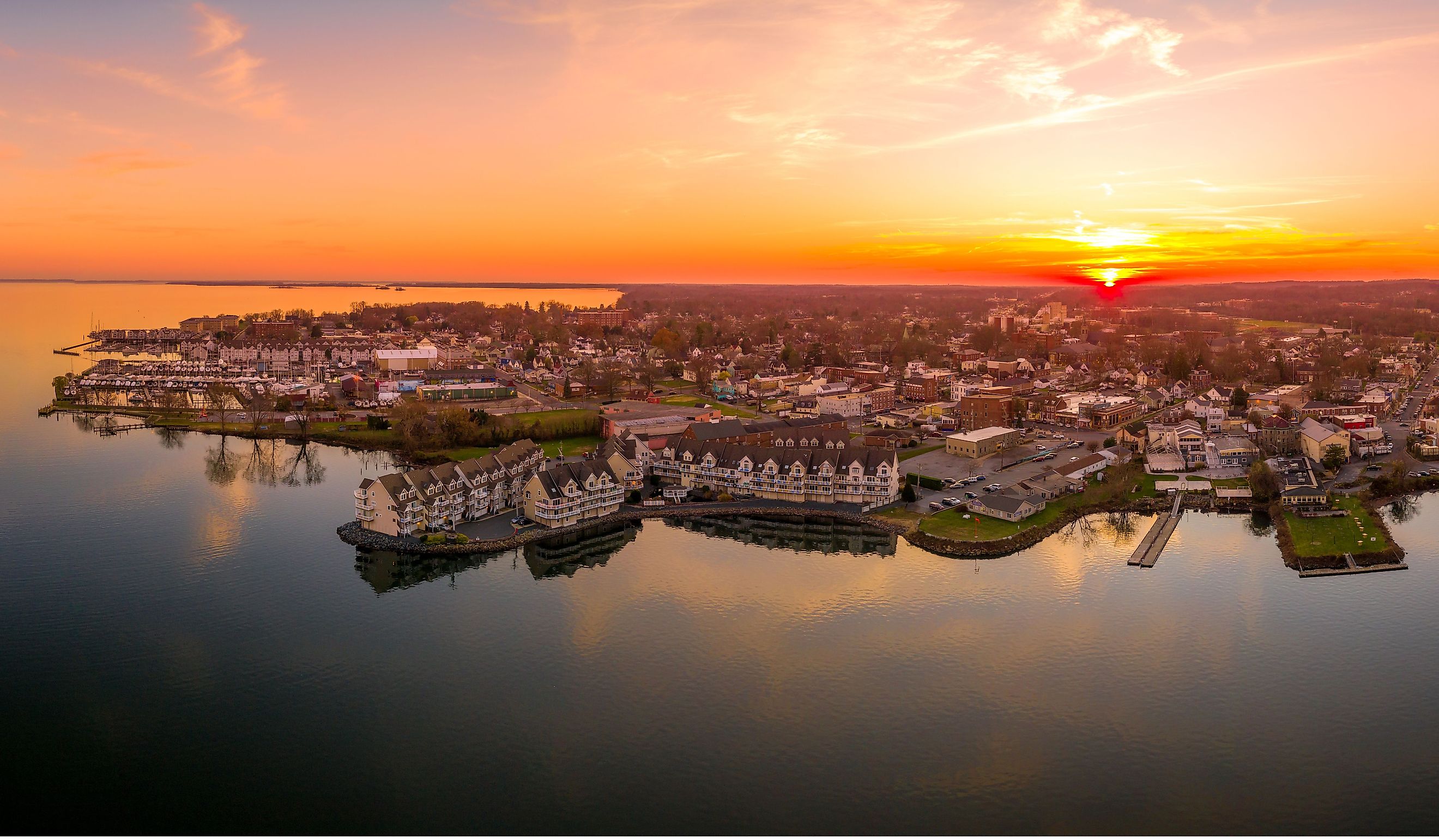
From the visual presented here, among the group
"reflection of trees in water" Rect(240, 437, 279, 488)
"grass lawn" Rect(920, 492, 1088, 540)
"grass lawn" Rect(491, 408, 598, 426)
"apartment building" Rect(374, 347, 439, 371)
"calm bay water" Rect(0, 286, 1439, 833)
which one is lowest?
"calm bay water" Rect(0, 286, 1439, 833)

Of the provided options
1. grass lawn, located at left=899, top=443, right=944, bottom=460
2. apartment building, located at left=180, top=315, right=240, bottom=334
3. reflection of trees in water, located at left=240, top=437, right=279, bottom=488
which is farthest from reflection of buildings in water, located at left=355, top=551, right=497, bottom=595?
apartment building, located at left=180, top=315, right=240, bottom=334

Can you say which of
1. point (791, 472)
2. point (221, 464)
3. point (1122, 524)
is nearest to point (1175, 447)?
point (1122, 524)

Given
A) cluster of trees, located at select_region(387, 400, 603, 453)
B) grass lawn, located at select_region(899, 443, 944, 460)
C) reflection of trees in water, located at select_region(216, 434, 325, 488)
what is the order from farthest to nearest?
cluster of trees, located at select_region(387, 400, 603, 453)
grass lawn, located at select_region(899, 443, 944, 460)
reflection of trees in water, located at select_region(216, 434, 325, 488)

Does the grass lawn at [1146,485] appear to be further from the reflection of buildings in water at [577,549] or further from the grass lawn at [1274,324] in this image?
the grass lawn at [1274,324]

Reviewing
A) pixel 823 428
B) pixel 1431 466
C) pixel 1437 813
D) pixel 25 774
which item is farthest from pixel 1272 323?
pixel 25 774

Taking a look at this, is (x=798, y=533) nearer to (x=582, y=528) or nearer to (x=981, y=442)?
(x=582, y=528)

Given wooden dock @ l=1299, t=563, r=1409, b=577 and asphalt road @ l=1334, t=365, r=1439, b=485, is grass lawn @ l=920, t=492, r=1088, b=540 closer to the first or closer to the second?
wooden dock @ l=1299, t=563, r=1409, b=577
